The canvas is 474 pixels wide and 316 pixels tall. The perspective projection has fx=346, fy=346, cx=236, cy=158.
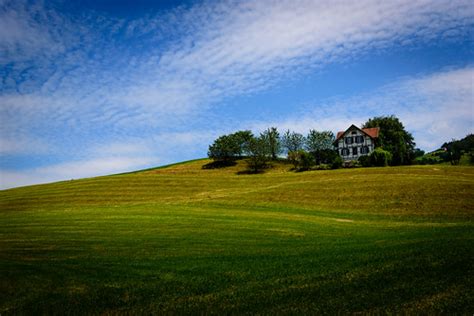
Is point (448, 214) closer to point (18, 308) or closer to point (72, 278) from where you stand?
point (72, 278)

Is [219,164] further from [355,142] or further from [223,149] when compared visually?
[355,142]

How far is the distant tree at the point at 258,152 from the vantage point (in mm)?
106312

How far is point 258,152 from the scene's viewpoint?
106375 mm

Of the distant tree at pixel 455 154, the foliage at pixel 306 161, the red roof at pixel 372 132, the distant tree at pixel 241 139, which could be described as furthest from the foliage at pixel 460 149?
the distant tree at pixel 241 139

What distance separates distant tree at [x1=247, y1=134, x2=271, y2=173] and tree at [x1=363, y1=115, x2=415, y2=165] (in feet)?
121

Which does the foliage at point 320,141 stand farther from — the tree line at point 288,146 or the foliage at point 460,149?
the foliage at point 460,149

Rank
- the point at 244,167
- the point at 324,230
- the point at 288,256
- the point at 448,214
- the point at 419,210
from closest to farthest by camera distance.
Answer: the point at 288,256
the point at 324,230
the point at 448,214
the point at 419,210
the point at 244,167

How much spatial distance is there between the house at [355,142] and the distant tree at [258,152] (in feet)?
81.3

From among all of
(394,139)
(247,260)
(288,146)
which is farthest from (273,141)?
(247,260)

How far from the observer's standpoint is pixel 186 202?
2003 inches

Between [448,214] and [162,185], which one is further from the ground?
[162,185]

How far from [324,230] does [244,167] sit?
84.3 m

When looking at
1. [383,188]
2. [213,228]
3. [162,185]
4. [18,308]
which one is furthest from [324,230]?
[162,185]

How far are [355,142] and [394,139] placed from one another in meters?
22.2
